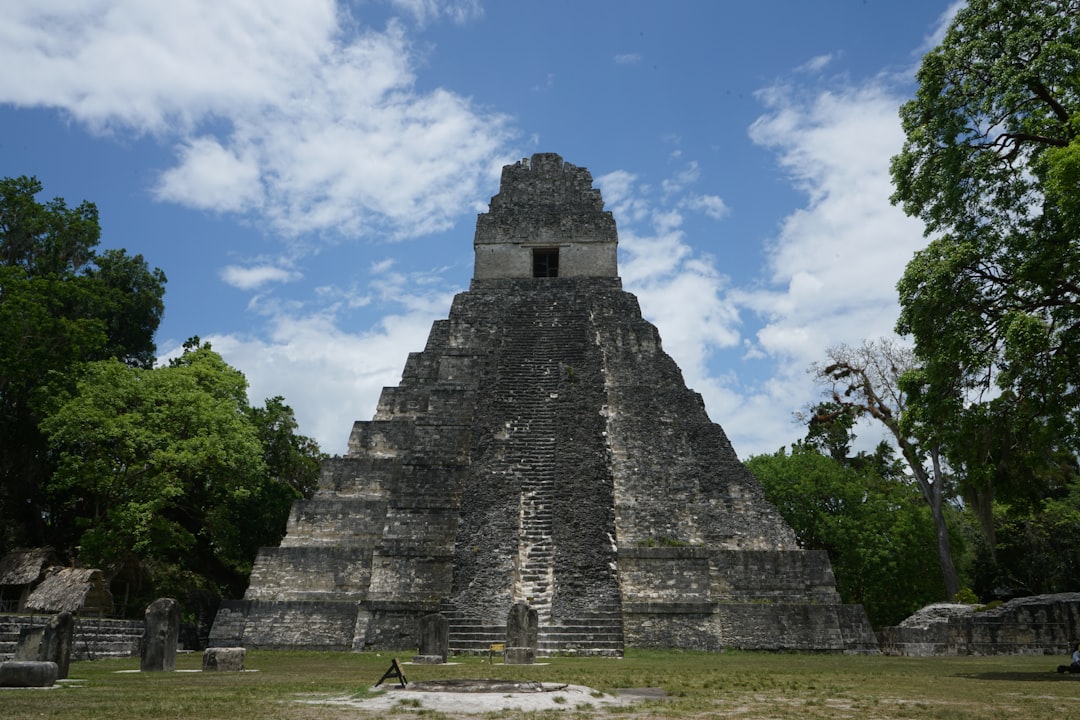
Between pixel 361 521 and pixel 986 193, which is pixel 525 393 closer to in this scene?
pixel 361 521

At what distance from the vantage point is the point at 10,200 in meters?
21.9

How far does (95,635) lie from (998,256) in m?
13.5

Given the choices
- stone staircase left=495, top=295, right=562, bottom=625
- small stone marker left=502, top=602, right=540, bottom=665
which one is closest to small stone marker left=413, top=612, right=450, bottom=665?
small stone marker left=502, top=602, right=540, bottom=665

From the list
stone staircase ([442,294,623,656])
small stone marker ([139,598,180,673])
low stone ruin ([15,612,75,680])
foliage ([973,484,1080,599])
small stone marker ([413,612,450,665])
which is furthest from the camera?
foliage ([973,484,1080,599])

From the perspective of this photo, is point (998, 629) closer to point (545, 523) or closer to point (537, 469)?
point (545, 523)

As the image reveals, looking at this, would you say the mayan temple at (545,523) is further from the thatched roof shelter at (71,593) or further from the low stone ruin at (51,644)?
the low stone ruin at (51,644)

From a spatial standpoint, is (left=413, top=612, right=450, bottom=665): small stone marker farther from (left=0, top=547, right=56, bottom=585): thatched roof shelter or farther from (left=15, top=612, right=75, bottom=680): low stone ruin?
(left=0, top=547, right=56, bottom=585): thatched roof shelter

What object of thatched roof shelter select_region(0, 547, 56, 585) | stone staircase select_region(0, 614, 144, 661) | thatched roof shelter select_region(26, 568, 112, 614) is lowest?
stone staircase select_region(0, 614, 144, 661)

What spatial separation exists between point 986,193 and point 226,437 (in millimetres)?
15718

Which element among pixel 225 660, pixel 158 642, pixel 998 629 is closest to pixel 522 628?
pixel 225 660

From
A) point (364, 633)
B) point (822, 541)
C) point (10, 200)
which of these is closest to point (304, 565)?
point (364, 633)

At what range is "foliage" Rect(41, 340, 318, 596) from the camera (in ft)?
57.9

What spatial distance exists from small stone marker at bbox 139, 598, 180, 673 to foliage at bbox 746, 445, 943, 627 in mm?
19011

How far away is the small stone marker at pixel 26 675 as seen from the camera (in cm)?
732
